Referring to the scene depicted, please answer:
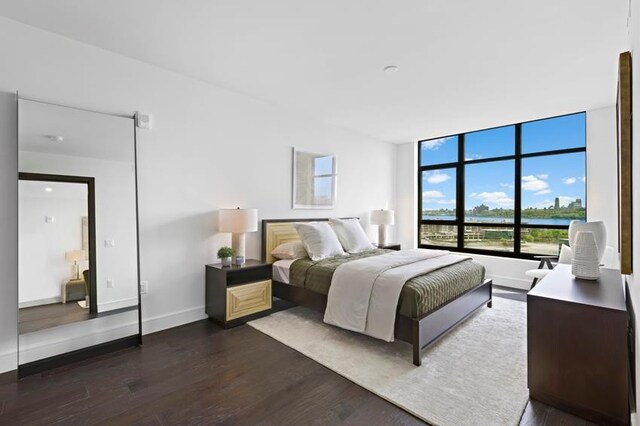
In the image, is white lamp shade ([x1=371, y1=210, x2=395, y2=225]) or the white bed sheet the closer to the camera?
the white bed sheet

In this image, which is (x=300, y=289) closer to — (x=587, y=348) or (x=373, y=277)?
(x=373, y=277)

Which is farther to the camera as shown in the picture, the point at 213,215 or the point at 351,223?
the point at 351,223

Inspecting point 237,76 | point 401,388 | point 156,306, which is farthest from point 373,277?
point 237,76

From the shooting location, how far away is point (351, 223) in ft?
15.1

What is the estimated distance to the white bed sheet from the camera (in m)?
3.64

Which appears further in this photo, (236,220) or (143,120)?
(236,220)

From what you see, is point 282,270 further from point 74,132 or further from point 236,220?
point 74,132

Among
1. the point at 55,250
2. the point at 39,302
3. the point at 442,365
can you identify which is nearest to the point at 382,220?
the point at 442,365

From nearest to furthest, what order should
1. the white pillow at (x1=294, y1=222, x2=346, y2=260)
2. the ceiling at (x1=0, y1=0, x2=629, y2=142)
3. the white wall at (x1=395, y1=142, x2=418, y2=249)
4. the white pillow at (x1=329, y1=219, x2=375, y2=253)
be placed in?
the ceiling at (x1=0, y1=0, x2=629, y2=142), the white pillow at (x1=294, y1=222, x2=346, y2=260), the white pillow at (x1=329, y1=219, x2=375, y2=253), the white wall at (x1=395, y1=142, x2=418, y2=249)

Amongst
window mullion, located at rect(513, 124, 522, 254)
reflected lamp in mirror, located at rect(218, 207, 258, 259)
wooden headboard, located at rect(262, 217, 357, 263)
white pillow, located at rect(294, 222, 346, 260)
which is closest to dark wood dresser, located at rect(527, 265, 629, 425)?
white pillow, located at rect(294, 222, 346, 260)

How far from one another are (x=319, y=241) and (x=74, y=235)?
2.38 m

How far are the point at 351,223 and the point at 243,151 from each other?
1.83 m

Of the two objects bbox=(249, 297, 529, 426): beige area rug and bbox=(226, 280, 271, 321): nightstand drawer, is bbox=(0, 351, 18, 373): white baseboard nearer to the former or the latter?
bbox=(226, 280, 271, 321): nightstand drawer

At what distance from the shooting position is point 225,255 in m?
3.36
